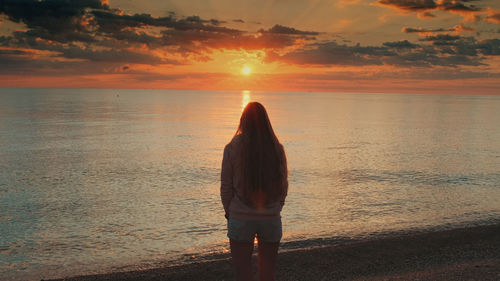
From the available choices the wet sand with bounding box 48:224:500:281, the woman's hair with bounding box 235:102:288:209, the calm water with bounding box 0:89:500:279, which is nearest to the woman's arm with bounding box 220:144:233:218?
the woman's hair with bounding box 235:102:288:209

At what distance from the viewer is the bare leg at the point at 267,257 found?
4.77m

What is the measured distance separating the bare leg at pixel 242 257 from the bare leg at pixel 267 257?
137mm

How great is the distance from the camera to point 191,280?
8844 millimetres

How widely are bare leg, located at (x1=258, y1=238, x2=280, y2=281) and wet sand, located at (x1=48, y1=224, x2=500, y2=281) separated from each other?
4015 millimetres

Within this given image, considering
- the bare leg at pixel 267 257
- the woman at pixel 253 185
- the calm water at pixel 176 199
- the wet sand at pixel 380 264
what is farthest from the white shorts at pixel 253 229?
the calm water at pixel 176 199

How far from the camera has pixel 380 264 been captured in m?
9.42

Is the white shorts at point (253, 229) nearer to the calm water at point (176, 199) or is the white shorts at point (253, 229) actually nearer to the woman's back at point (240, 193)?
the woman's back at point (240, 193)

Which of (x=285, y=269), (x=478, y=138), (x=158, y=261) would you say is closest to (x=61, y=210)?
(x=158, y=261)

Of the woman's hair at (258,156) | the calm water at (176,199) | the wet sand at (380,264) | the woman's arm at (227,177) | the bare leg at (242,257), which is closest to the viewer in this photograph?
the woman's hair at (258,156)

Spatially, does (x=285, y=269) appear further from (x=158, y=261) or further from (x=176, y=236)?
(x=176, y=236)

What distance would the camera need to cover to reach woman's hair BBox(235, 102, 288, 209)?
14.8 feet

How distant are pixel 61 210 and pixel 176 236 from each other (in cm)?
613

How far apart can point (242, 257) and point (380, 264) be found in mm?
5700

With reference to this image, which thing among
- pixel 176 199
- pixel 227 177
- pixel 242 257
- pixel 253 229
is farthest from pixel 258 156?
pixel 176 199
